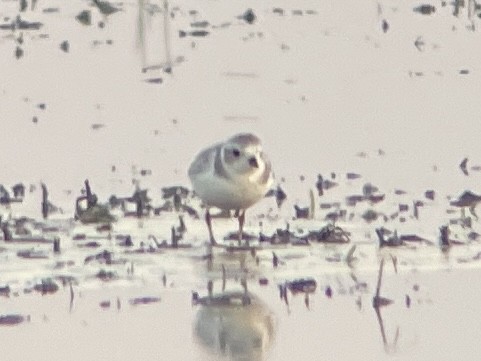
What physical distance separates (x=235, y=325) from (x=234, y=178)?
2.68m

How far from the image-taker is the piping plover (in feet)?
41.9

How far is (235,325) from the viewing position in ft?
33.6

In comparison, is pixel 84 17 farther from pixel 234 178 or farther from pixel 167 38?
pixel 234 178

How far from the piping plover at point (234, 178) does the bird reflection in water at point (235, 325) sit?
1888mm

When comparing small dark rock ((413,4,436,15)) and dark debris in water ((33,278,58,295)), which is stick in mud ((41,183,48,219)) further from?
small dark rock ((413,4,436,15))

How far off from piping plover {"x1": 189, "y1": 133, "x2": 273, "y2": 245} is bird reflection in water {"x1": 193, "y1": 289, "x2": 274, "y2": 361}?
74.3 inches

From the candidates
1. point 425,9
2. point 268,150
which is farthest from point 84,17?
point 268,150

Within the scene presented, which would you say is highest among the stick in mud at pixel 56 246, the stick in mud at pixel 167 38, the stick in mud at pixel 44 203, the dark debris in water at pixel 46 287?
the stick in mud at pixel 167 38

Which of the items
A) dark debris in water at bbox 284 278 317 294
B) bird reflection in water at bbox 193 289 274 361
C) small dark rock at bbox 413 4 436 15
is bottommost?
bird reflection in water at bbox 193 289 274 361

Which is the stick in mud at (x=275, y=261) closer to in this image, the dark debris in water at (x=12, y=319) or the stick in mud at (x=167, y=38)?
the dark debris in water at (x=12, y=319)

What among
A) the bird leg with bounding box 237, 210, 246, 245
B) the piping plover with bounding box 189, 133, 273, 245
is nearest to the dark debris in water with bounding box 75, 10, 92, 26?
the piping plover with bounding box 189, 133, 273, 245

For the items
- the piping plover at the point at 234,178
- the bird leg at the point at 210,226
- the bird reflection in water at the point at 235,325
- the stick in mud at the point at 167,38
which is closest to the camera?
the bird reflection in water at the point at 235,325

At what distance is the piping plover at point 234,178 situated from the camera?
41.9 ft

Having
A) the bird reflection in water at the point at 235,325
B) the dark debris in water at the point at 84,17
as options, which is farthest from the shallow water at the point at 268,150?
the dark debris in water at the point at 84,17
